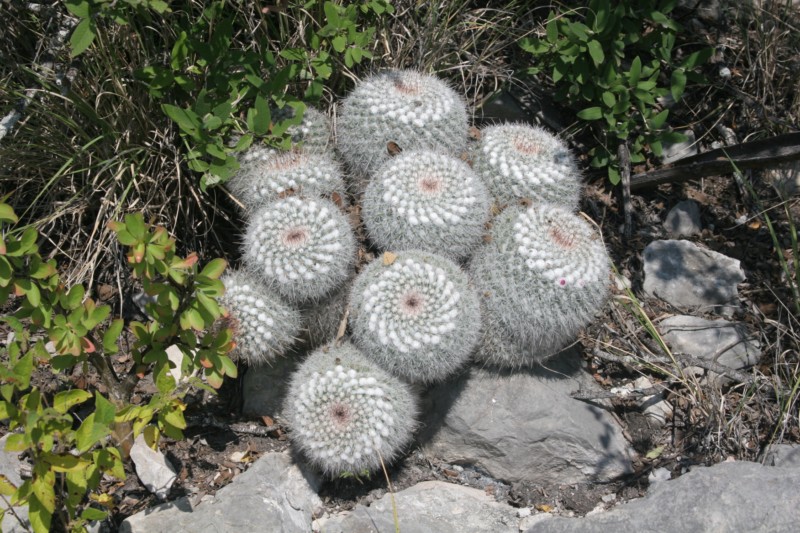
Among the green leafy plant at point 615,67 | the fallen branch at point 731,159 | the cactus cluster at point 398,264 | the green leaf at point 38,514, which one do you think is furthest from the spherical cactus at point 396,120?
the green leaf at point 38,514

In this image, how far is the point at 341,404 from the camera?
2994 mm

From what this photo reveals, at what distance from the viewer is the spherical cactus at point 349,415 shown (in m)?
2.96

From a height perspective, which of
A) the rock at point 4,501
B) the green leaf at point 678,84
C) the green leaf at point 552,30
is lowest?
the rock at point 4,501

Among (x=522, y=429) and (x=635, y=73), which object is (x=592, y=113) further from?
(x=522, y=429)

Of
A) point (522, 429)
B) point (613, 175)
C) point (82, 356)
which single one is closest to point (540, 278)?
point (522, 429)

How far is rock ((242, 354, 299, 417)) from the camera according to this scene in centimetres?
352

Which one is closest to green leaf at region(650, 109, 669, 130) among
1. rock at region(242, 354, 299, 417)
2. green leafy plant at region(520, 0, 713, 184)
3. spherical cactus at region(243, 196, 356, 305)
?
green leafy plant at region(520, 0, 713, 184)

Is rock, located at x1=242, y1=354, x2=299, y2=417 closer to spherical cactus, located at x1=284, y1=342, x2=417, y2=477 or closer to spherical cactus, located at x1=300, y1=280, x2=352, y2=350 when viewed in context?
spherical cactus, located at x1=300, y1=280, x2=352, y2=350

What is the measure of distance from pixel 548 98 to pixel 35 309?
3.07 metres

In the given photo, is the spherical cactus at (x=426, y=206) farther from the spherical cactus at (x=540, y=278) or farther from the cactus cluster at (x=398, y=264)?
the spherical cactus at (x=540, y=278)

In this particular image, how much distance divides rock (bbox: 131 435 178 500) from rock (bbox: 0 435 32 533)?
0.46 meters

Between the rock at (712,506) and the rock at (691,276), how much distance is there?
3.68ft

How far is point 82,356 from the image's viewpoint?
278 cm

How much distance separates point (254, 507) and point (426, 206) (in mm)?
1461
